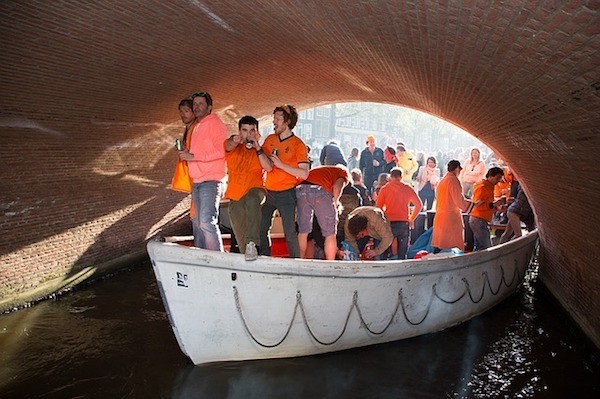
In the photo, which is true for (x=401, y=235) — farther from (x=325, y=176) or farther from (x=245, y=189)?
(x=245, y=189)


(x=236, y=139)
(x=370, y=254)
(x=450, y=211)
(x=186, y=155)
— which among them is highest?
(x=236, y=139)

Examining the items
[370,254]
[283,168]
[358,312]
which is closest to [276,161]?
[283,168]

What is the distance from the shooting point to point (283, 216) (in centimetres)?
618

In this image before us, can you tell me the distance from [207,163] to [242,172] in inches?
21.9

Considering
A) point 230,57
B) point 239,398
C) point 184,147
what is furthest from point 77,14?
point 239,398

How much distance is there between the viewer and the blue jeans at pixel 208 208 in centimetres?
563

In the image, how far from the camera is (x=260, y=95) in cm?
1132

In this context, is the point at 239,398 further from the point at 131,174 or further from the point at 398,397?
the point at 131,174

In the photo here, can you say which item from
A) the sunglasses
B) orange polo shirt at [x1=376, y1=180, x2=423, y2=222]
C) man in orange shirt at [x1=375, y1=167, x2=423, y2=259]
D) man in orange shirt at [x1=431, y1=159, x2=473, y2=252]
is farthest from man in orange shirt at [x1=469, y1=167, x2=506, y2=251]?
the sunglasses

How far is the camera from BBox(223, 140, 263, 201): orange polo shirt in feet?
19.6

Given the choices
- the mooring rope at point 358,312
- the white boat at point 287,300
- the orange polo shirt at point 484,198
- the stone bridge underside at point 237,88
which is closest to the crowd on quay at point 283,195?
the white boat at point 287,300

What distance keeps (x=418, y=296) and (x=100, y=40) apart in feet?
15.6

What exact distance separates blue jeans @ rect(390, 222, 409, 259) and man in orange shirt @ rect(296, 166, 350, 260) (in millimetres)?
2115

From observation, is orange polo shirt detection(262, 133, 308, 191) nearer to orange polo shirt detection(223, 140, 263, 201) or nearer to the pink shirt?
orange polo shirt detection(223, 140, 263, 201)
